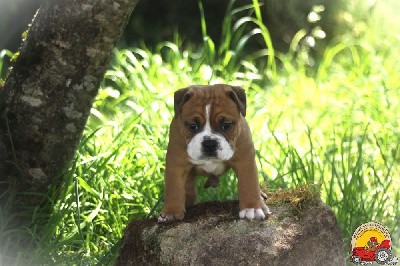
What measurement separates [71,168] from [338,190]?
1835mm

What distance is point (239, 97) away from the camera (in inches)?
163

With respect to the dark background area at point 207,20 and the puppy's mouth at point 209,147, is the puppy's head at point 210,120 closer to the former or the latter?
the puppy's mouth at point 209,147

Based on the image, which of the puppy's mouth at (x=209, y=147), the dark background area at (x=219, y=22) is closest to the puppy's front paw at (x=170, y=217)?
the puppy's mouth at (x=209, y=147)

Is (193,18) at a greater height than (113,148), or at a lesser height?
greater

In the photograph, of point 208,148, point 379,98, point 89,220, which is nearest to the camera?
point 208,148

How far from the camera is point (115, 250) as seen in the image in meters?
5.01

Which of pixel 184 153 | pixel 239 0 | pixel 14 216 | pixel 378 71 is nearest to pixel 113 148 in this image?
pixel 14 216

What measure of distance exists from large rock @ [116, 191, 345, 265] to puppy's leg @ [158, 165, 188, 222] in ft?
0.15

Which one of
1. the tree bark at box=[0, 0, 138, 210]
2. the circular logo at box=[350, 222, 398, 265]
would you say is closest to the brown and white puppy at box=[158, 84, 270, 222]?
the circular logo at box=[350, 222, 398, 265]

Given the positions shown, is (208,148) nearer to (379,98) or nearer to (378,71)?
(379,98)

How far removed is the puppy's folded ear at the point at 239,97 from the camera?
409cm

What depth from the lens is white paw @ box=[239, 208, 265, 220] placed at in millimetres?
4168

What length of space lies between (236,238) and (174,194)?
1.18ft

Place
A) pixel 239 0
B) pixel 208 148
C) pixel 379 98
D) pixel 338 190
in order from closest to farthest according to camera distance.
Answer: pixel 208 148
pixel 338 190
pixel 379 98
pixel 239 0
